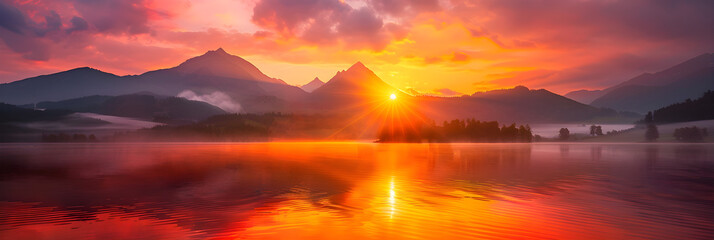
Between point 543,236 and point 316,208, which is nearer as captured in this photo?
point 543,236

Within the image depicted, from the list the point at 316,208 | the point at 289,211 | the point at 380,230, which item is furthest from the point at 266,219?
the point at 380,230

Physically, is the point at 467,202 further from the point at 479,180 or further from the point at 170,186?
the point at 170,186

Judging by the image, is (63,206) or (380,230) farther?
(63,206)

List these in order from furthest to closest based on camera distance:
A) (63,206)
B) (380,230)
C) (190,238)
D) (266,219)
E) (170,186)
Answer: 1. (170,186)
2. (63,206)
3. (266,219)
4. (380,230)
5. (190,238)

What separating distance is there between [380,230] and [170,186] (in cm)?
3047

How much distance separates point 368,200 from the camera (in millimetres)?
37656

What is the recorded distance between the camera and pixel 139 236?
939 inches

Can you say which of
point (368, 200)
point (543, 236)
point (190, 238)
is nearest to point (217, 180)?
point (368, 200)

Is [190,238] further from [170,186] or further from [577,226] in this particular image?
[170,186]

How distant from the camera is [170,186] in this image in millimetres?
47094

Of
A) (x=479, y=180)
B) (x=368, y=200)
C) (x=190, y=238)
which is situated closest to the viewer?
(x=190, y=238)

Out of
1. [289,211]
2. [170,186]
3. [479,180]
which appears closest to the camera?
[289,211]

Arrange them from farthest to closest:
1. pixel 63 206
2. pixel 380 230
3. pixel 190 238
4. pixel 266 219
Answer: pixel 63 206 < pixel 266 219 < pixel 380 230 < pixel 190 238

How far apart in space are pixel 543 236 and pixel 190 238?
62.1ft
